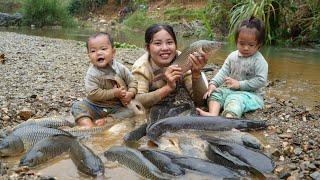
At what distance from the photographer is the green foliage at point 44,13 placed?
1125 inches

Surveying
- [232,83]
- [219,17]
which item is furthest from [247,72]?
[219,17]

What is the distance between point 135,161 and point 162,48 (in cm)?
193

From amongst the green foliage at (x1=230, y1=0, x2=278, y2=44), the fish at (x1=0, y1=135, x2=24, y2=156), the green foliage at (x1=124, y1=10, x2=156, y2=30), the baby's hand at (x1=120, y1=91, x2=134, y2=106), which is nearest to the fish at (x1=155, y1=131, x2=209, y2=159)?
the baby's hand at (x1=120, y1=91, x2=134, y2=106)

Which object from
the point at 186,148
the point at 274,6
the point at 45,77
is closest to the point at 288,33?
the point at 274,6

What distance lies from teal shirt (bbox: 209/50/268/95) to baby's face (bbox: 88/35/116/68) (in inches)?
56.2

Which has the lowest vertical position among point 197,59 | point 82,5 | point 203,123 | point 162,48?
point 203,123

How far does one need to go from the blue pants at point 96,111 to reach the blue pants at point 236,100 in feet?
3.50

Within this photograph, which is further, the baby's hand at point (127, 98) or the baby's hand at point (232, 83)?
the baby's hand at point (232, 83)

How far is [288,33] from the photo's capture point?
1493 cm

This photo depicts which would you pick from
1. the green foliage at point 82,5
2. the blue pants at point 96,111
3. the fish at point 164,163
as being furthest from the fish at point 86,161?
the green foliage at point 82,5

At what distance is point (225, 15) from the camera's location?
17766mm

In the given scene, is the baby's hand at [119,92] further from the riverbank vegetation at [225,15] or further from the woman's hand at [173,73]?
the riverbank vegetation at [225,15]

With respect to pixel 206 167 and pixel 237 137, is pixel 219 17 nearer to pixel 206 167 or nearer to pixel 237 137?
pixel 237 137

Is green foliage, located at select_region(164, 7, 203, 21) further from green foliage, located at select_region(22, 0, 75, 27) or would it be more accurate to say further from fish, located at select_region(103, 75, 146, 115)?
fish, located at select_region(103, 75, 146, 115)
